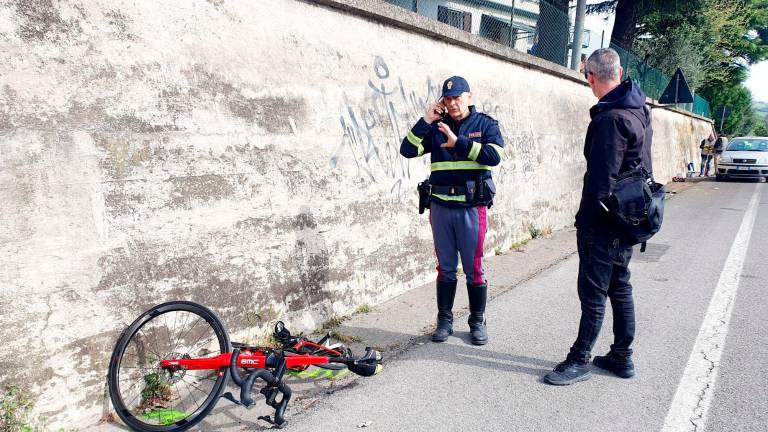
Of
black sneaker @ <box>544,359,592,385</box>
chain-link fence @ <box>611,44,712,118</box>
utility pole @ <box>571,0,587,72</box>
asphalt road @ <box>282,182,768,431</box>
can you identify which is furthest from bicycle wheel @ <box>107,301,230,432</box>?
chain-link fence @ <box>611,44,712,118</box>

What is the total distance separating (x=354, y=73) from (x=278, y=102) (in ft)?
3.39

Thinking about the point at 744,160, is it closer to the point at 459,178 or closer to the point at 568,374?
the point at 459,178

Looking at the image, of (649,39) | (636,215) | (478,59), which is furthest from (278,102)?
(649,39)

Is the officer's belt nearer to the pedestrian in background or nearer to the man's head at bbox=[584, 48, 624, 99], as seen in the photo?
the man's head at bbox=[584, 48, 624, 99]

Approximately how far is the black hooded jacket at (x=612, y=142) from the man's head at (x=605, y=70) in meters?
0.08

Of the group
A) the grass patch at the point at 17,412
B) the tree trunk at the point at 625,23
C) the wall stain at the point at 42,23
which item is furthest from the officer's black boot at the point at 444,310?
the tree trunk at the point at 625,23

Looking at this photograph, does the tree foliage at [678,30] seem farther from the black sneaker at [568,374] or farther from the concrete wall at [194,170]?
the black sneaker at [568,374]

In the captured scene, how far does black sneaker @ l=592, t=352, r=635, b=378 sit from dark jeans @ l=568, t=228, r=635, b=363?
0.13ft

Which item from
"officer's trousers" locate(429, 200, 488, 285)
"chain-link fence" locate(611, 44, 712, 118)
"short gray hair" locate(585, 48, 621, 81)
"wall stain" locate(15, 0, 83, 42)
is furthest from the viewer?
"chain-link fence" locate(611, 44, 712, 118)

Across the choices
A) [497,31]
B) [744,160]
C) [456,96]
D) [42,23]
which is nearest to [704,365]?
[456,96]

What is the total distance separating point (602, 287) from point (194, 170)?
2.76 m

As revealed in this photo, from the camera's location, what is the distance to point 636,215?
10.1ft

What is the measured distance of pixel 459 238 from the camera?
391 centimetres

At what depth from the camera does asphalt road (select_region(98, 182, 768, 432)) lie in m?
2.86
